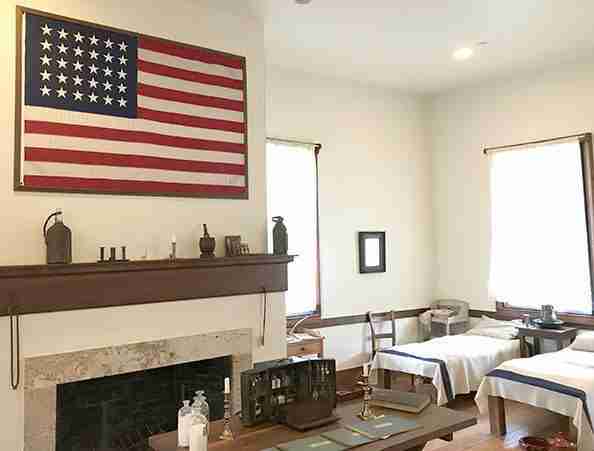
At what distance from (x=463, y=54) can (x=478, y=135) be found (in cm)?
135

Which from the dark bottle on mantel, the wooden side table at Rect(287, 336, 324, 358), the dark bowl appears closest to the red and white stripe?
the dark bottle on mantel

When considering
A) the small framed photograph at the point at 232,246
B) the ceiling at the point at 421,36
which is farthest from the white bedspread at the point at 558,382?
the ceiling at the point at 421,36

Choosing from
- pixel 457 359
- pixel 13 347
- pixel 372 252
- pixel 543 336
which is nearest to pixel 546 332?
pixel 543 336

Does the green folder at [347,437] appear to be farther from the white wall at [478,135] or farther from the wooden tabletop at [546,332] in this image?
the white wall at [478,135]

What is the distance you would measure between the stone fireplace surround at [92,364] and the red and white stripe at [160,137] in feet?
3.49

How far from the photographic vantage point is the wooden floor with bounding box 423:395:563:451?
416 centimetres

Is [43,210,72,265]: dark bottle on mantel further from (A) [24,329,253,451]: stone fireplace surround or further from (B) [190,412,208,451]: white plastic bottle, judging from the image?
(B) [190,412,208,451]: white plastic bottle

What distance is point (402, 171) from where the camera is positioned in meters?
6.57

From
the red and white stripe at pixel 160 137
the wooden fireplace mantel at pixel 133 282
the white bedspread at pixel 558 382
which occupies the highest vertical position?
the red and white stripe at pixel 160 137

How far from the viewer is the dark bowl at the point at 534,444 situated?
3863 millimetres

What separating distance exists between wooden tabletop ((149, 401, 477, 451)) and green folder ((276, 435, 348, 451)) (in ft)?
0.19

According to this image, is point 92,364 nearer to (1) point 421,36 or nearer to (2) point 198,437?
(2) point 198,437

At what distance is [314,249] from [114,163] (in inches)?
103

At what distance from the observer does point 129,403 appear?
375cm
